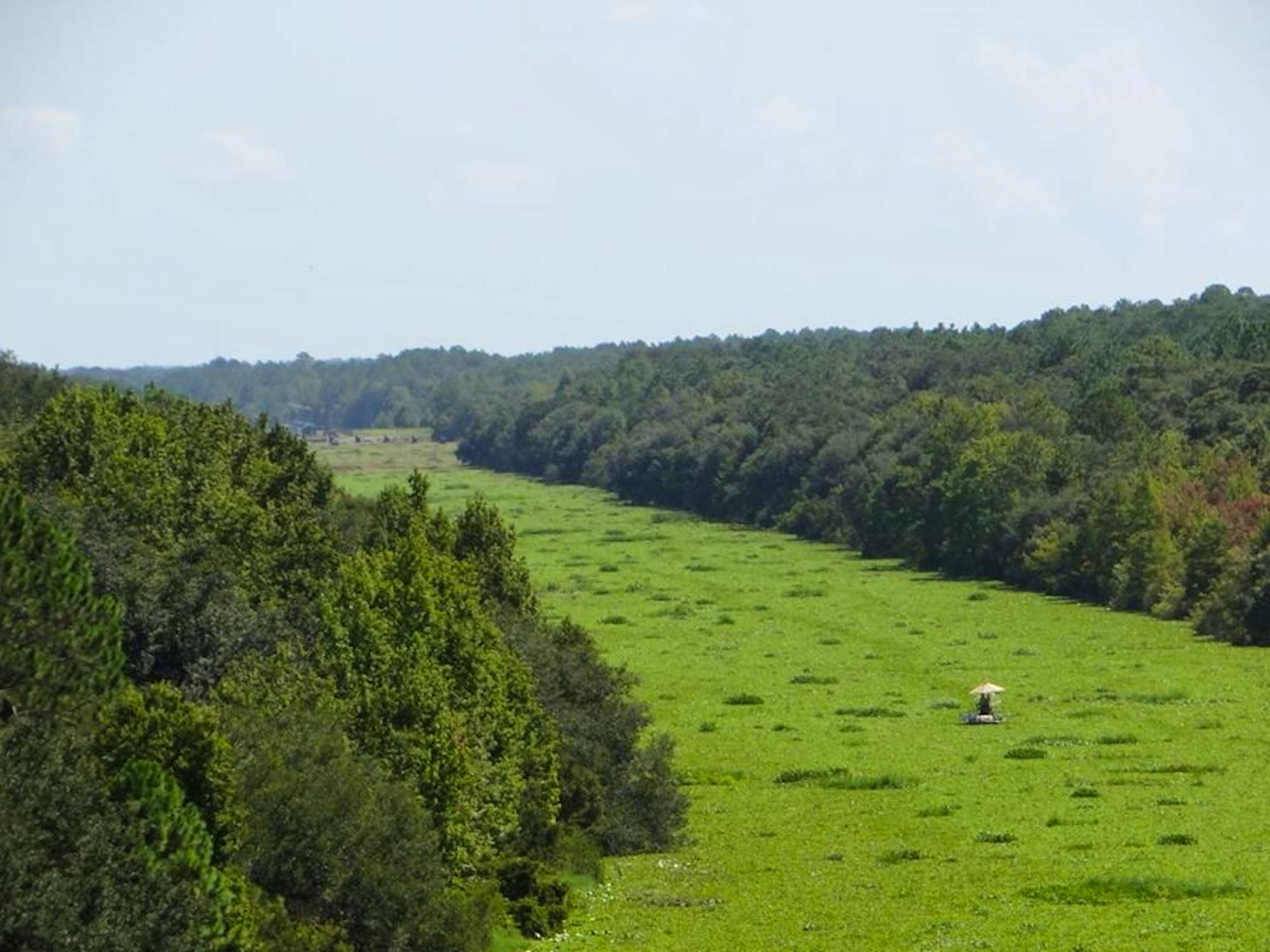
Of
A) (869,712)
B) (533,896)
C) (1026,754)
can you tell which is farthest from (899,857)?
(869,712)

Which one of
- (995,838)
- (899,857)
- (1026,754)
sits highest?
(1026,754)

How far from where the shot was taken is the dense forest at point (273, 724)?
31047 mm

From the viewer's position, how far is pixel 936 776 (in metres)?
60.5

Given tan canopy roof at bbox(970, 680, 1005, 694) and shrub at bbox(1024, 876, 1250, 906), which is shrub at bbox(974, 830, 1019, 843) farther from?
tan canopy roof at bbox(970, 680, 1005, 694)

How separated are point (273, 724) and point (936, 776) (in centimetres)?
2695

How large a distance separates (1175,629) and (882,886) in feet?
179

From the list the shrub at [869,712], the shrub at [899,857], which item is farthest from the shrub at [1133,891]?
the shrub at [869,712]

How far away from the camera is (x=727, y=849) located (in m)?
51.2

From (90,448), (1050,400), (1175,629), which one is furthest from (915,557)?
(90,448)

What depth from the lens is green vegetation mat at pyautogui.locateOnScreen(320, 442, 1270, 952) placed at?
42.3 meters

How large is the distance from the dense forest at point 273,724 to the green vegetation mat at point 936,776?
2980 millimetres

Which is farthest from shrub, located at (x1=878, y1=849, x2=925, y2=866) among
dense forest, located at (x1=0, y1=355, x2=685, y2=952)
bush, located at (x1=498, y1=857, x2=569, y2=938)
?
bush, located at (x1=498, y1=857, x2=569, y2=938)

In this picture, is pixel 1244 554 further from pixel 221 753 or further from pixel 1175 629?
pixel 221 753

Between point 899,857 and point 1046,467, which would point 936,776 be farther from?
point 1046,467
